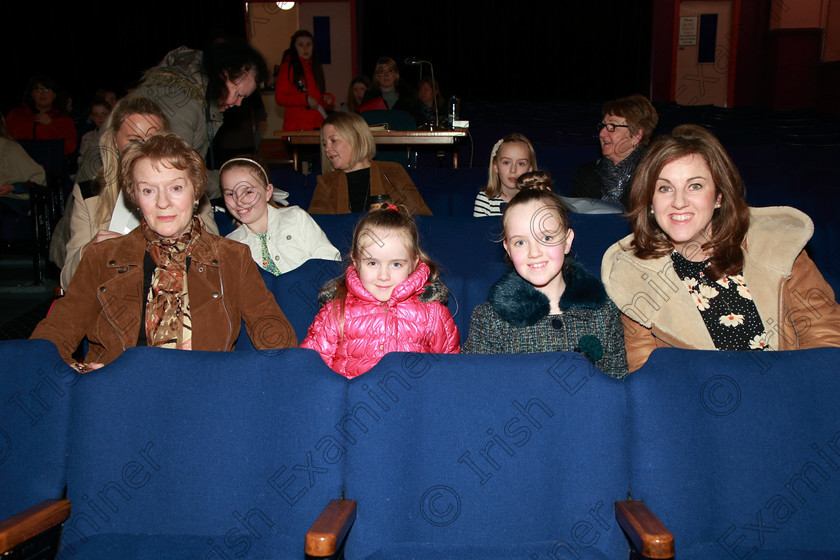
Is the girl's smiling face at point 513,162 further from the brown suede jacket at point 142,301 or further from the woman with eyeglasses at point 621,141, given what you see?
the brown suede jacket at point 142,301

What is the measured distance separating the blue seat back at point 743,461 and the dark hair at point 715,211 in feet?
1.66

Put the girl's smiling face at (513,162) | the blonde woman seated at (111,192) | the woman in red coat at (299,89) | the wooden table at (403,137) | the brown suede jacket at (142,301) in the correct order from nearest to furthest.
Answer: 1. the brown suede jacket at (142,301)
2. the blonde woman seated at (111,192)
3. the girl's smiling face at (513,162)
4. the wooden table at (403,137)
5. the woman in red coat at (299,89)

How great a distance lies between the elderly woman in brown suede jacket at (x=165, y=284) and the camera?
1.73m

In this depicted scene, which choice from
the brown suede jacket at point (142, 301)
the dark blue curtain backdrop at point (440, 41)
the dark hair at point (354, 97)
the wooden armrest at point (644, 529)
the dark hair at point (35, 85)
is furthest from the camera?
the dark blue curtain backdrop at point (440, 41)

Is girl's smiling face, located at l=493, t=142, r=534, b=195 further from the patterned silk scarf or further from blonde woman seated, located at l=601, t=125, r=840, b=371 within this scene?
the patterned silk scarf

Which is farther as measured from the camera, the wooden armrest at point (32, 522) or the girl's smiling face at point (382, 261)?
the girl's smiling face at point (382, 261)

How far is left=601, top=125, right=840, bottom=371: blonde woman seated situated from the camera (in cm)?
163

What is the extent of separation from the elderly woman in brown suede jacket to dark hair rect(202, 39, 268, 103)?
1.06 metres

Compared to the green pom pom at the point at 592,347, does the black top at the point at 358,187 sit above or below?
above

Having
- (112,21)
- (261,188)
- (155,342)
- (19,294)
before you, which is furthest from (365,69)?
(155,342)

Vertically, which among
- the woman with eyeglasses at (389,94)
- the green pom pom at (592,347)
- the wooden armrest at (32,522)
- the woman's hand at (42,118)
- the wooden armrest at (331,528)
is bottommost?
the wooden armrest at (32,522)

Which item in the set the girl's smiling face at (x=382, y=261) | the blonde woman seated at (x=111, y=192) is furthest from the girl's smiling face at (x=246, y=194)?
the girl's smiling face at (x=382, y=261)

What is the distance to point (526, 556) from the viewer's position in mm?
1244

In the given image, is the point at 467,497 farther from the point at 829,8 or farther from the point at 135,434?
the point at 829,8
